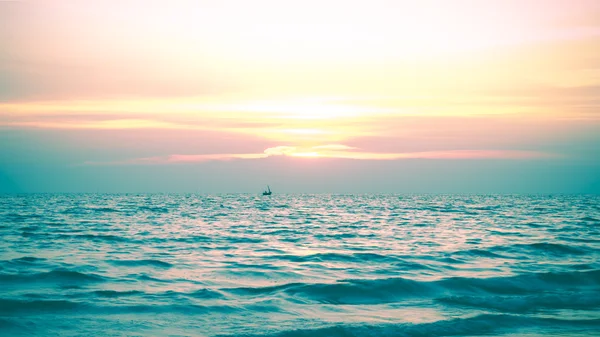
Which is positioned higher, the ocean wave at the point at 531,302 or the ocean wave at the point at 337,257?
the ocean wave at the point at 531,302

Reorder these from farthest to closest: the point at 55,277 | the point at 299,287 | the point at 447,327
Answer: the point at 55,277
the point at 299,287
the point at 447,327

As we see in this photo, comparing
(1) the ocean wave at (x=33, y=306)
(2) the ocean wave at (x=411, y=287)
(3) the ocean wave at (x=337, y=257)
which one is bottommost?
(3) the ocean wave at (x=337, y=257)

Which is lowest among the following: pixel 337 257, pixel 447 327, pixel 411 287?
pixel 337 257

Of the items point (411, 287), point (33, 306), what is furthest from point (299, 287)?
point (33, 306)

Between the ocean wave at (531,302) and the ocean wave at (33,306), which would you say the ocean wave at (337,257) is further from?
the ocean wave at (33,306)

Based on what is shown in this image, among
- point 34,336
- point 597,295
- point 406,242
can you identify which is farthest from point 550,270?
point 34,336

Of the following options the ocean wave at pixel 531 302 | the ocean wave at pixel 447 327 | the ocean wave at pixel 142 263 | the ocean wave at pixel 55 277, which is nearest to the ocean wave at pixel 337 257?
the ocean wave at pixel 142 263

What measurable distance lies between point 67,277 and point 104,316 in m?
4.83

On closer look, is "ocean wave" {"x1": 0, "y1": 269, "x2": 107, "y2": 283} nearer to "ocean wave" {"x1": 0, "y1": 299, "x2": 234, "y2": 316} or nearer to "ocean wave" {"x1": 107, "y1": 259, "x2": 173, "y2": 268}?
"ocean wave" {"x1": 107, "y1": 259, "x2": 173, "y2": 268}

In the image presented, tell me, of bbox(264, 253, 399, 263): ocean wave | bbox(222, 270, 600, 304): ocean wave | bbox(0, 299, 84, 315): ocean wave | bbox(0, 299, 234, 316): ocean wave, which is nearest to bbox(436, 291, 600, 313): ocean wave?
bbox(222, 270, 600, 304): ocean wave

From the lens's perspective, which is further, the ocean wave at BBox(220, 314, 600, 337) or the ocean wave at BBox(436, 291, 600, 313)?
the ocean wave at BBox(436, 291, 600, 313)

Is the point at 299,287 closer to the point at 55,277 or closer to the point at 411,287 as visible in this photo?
the point at 411,287

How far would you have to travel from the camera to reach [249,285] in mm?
13469

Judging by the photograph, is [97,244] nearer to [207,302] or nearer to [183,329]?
[207,302]
